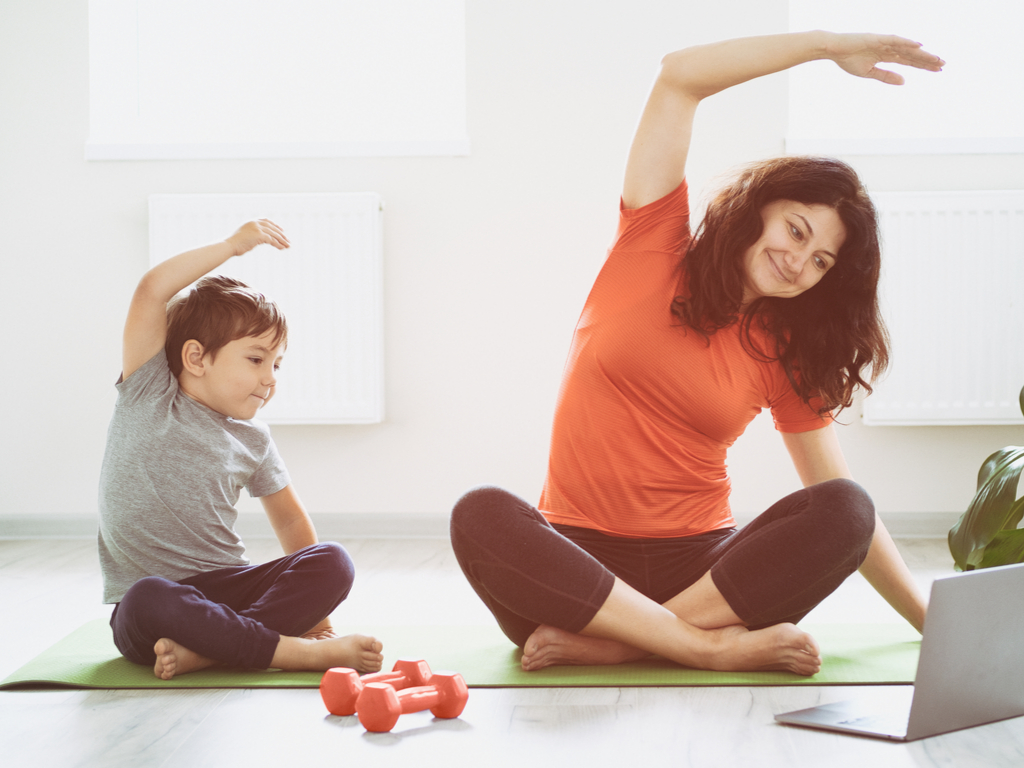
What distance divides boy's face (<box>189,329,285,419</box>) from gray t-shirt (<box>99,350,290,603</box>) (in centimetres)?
3

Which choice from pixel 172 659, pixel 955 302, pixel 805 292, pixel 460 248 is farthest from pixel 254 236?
pixel 955 302

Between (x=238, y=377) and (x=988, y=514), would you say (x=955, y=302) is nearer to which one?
(x=988, y=514)

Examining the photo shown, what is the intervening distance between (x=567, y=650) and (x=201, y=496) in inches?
21.2

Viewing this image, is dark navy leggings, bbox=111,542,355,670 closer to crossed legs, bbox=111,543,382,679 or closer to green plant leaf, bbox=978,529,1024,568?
crossed legs, bbox=111,543,382,679

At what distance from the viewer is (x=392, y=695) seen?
1.05 meters

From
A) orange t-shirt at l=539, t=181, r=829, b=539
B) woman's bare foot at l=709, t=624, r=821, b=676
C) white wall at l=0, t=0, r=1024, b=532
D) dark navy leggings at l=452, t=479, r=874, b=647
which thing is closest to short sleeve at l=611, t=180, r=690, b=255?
orange t-shirt at l=539, t=181, r=829, b=539

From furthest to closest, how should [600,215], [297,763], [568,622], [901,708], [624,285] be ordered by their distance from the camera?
[600,215]
[624,285]
[568,622]
[901,708]
[297,763]

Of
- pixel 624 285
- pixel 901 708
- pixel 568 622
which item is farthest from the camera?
pixel 624 285

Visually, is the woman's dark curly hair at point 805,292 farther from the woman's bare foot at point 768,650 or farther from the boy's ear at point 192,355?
the boy's ear at point 192,355

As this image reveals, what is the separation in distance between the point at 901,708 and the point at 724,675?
21cm

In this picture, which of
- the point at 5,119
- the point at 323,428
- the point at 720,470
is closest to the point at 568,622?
the point at 720,470

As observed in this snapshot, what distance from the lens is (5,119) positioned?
8.18 feet

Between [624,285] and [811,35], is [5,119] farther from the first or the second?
[811,35]

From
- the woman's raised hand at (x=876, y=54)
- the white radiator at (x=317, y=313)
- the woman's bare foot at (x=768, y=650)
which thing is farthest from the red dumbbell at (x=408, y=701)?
the white radiator at (x=317, y=313)
